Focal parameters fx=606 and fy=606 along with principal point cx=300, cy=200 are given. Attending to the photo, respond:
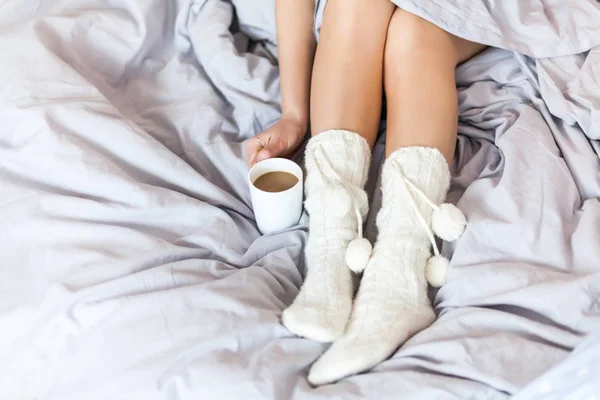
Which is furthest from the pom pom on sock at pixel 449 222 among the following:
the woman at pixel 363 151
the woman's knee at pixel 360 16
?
the woman's knee at pixel 360 16

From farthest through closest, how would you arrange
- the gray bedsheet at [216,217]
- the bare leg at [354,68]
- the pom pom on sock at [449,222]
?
the bare leg at [354,68]
the pom pom on sock at [449,222]
the gray bedsheet at [216,217]

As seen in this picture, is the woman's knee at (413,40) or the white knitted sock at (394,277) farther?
the woman's knee at (413,40)

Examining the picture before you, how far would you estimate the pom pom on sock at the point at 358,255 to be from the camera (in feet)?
2.31

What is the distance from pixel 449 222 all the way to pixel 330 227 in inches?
5.5

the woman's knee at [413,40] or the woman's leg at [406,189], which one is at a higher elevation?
the woman's knee at [413,40]

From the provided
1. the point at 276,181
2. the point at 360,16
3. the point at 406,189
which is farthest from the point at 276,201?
the point at 360,16

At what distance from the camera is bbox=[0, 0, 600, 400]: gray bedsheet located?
61 centimetres

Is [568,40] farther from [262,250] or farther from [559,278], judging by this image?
[262,250]

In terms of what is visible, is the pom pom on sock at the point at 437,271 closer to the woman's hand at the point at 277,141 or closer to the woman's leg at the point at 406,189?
the woman's leg at the point at 406,189

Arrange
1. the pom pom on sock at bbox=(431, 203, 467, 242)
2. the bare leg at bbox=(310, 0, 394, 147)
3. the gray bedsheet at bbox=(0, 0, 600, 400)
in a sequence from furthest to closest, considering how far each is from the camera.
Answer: the bare leg at bbox=(310, 0, 394, 147), the pom pom on sock at bbox=(431, 203, 467, 242), the gray bedsheet at bbox=(0, 0, 600, 400)

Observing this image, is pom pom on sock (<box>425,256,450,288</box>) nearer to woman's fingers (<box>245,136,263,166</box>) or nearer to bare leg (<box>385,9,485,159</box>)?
bare leg (<box>385,9,485,159</box>)

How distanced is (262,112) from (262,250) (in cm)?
27

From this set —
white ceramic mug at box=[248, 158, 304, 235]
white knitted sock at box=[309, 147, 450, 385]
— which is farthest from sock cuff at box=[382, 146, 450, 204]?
white ceramic mug at box=[248, 158, 304, 235]

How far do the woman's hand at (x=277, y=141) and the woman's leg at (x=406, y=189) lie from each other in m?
0.14
